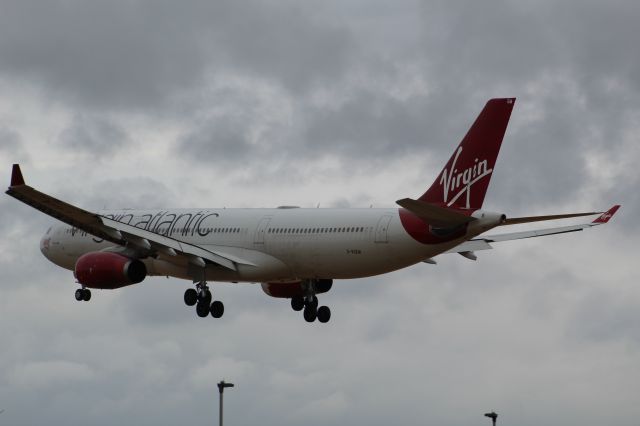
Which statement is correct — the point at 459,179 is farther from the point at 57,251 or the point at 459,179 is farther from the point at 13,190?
the point at 57,251

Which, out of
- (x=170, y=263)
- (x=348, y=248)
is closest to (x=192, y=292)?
(x=170, y=263)

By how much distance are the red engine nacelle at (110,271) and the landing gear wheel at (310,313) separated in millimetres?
9084

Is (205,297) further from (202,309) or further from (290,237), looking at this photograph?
(290,237)

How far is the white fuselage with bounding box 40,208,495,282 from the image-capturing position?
69938mm

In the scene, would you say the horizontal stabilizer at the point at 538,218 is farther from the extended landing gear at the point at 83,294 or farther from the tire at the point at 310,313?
the extended landing gear at the point at 83,294

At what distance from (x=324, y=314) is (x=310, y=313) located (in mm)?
734

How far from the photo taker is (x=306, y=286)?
3123 inches

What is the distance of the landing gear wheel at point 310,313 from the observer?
79062 mm

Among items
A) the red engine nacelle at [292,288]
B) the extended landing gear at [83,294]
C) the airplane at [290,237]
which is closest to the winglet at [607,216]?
the airplane at [290,237]

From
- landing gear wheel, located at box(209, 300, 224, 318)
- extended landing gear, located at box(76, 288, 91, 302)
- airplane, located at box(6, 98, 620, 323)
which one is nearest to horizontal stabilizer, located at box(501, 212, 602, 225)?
airplane, located at box(6, 98, 620, 323)

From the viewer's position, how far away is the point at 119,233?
72.6 m

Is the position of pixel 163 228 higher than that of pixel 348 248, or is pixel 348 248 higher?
pixel 163 228

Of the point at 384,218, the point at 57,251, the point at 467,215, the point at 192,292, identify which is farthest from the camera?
the point at 57,251

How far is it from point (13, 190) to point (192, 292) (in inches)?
546
